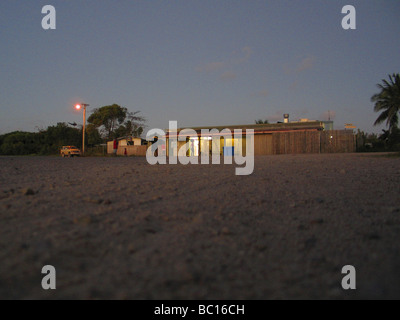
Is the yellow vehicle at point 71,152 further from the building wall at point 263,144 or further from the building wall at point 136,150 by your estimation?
the building wall at point 263,144

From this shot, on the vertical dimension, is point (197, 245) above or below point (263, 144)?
below

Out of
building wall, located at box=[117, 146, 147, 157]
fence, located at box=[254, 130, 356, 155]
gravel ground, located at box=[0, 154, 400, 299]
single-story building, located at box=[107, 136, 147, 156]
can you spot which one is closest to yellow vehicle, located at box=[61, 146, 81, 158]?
building wall, located at box=[117, 146, 147, 157]

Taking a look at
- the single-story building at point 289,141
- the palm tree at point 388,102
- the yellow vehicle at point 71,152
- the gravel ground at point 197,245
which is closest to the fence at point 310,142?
the single-story building at point 289,141

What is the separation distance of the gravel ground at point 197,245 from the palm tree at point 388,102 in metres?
26.6

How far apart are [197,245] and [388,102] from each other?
29693 millimetres

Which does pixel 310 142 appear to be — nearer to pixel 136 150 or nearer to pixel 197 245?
pixel 136 150

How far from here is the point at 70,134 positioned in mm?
39875

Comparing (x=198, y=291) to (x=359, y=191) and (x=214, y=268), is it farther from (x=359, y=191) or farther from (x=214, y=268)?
(x=359, y=191)

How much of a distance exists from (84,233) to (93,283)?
67 centimetres

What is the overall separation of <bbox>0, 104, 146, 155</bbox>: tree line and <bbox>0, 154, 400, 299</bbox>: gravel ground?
34.8 m

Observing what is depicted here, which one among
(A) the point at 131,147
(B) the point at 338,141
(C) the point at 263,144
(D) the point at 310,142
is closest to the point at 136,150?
(A) the point at 131,147

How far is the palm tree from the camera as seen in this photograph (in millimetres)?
24828

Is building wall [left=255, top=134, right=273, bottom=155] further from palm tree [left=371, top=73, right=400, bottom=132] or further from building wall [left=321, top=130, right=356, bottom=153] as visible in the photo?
palm tree [left=371, top=73, right=400, bottom=132]
